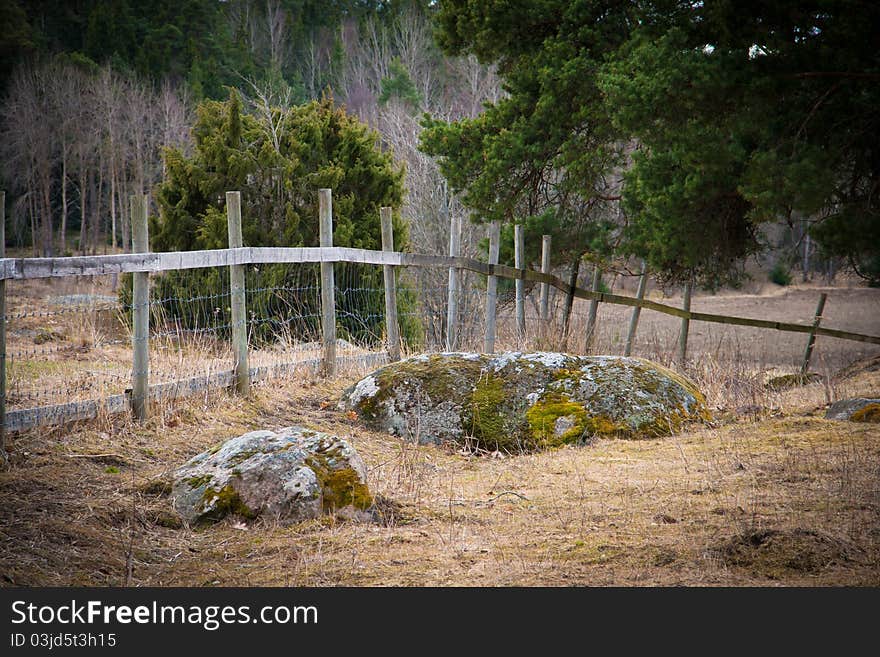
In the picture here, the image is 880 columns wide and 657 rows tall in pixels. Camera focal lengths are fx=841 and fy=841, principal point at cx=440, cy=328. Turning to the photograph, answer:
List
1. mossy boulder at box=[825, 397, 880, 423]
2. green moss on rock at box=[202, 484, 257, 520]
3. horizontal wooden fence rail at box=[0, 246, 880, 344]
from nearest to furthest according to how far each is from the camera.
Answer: green moss on rock at box=[202, 484, 257, 520]
horizontal wooden fence rail at box=[0, 246, 880, 344]
mossy boulder at box=[825, 397, 880, 423]

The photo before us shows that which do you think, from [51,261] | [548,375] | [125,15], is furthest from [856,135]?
[125,15]

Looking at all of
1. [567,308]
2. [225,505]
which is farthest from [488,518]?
[567,308]

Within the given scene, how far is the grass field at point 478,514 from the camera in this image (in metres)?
3.90

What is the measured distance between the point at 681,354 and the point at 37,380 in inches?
364

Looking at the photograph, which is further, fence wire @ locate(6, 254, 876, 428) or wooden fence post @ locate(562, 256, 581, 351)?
wooden fence post @ locate(562, 256, 581, 351)

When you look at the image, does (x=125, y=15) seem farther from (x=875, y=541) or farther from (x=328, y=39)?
(x=875, y=541)

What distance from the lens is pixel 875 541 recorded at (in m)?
4.14

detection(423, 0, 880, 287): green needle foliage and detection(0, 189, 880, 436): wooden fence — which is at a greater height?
detection(423, 0, 880, 287): green needle foliage

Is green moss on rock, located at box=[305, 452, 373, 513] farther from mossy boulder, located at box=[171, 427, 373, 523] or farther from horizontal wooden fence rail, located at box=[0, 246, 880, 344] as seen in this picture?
horizontal wooden fence rail, located at box=[0, 246, 880, 344]

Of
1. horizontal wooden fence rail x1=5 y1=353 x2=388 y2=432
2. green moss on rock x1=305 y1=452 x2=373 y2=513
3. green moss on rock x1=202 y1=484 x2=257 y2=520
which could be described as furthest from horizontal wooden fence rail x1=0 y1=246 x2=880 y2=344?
green moss on rock x1=305 y1=452 x2=373 y2=513

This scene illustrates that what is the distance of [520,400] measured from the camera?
7152 millimetres

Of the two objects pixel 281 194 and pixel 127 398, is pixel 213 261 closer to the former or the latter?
pixel 127 398

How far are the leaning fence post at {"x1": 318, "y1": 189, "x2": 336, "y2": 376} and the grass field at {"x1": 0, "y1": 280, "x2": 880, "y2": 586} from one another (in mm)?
1561

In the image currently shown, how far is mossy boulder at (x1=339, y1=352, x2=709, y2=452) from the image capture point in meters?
6.97
